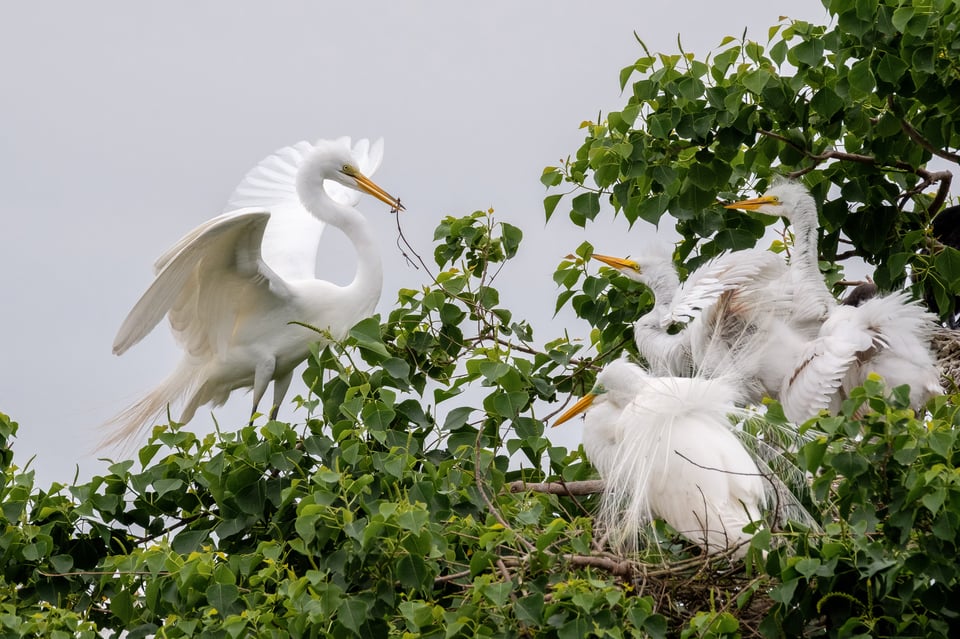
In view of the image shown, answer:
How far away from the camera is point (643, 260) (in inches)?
213

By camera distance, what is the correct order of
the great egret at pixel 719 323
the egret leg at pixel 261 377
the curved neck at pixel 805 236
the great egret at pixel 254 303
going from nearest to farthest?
the great egret at pixel 719 323, the curved neck at pixel 805 236, the great egret at pixel 254 303, the egret leg at pixel 261 377

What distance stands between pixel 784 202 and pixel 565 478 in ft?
4.59

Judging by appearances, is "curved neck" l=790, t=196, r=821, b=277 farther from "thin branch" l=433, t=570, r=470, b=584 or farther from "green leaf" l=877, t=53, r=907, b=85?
"thin branch" l=433, t=570, r=470, b=584

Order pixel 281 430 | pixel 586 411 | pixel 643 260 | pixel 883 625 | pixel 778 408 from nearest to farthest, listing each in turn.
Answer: pixel 883 625 < pixel 778 408 < pixel 281 430 < pixel 586 411 < pixel 643 260

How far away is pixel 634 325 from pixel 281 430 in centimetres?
180

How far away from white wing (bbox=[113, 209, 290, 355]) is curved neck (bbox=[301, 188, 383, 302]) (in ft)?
1.16

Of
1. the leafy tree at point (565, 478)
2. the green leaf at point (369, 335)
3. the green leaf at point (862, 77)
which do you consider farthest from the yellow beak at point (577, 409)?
the green leaf at point (862, 77)

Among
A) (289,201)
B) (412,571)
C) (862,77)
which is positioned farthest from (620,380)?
(289,201)

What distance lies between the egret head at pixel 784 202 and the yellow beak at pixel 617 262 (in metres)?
0.43

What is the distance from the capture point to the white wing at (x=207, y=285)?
505 cm

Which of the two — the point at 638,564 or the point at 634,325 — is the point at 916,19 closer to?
the point at 634,325

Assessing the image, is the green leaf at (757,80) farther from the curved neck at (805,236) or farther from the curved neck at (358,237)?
the curved neck at (358,237)

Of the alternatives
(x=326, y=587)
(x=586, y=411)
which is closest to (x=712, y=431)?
(x=586, y=411)

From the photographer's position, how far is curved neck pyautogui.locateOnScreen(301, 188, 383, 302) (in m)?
5.93
